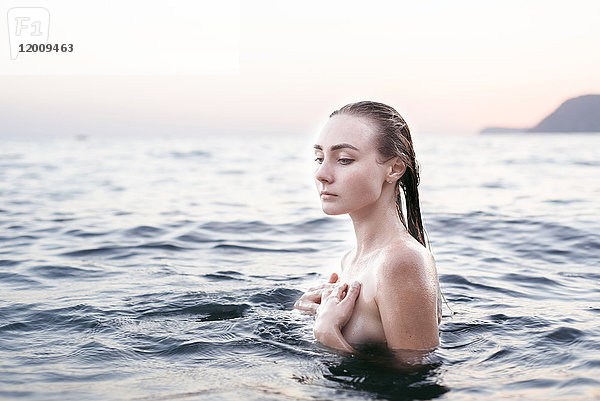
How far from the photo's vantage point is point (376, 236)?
4.13 meters

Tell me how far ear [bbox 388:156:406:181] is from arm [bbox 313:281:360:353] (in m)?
0.70

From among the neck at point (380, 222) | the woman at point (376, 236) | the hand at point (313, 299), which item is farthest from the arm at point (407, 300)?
the hand at point (313, 299)

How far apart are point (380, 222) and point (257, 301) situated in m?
1.94

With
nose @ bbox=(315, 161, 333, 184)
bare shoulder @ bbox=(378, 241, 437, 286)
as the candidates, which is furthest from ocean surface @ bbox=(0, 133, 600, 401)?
Result: nose @ bbox=(315, 161, 333, 184)

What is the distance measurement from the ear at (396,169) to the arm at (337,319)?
702 millimetres

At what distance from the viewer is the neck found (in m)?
4.06

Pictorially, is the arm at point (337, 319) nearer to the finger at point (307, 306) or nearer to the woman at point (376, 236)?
the woman at point (376, 236)

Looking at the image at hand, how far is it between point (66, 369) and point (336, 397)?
1733 millimetres

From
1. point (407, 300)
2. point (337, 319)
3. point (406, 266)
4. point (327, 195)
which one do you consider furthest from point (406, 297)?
point (327, 195)

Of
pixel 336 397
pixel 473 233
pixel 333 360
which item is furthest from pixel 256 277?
pixel 473 233

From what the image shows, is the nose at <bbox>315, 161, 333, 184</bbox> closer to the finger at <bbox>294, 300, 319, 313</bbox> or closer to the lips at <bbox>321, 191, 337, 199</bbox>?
the lips at <bbox>321, 191, 337, 199</bbox>

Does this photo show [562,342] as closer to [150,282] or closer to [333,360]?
[333,360]

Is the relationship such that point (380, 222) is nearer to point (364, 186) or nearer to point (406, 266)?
point (364, 186)

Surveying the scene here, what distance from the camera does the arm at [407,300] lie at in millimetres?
3562
